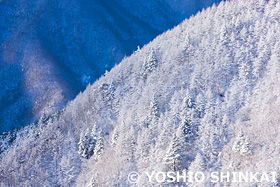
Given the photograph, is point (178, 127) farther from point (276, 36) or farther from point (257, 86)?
point (276, 36)

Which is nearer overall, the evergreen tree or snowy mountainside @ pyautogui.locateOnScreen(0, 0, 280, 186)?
the evergreen tree

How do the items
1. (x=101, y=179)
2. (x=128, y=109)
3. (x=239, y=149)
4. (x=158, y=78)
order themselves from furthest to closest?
(x=158, y=78)
(x=128, y=109)
(x=101, y=179)
(x=239, y=149)

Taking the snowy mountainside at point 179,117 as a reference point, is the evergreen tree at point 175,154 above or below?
below

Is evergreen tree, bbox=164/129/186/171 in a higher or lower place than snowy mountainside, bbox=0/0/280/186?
lower

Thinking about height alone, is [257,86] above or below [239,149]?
above

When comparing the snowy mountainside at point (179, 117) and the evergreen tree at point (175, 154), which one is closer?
the evergreen tree at point (175, 154)

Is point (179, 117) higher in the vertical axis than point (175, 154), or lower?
higher

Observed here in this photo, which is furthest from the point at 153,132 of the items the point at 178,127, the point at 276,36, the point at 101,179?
the point at 276,36

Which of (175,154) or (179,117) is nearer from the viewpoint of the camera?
(175,154)
